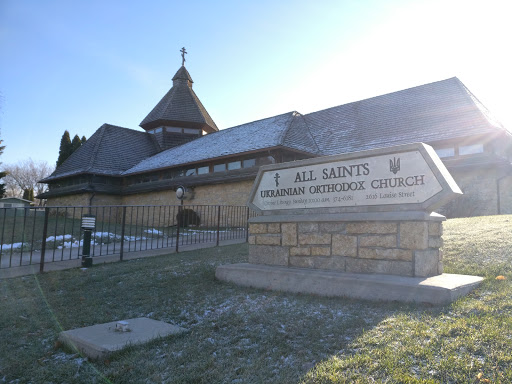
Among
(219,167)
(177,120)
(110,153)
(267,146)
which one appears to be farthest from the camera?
(177,120)

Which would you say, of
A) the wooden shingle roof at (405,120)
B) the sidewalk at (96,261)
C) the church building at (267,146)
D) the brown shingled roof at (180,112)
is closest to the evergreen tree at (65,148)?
the church building at (267,146)

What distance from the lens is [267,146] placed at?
19469 mm

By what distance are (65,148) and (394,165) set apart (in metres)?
52.8

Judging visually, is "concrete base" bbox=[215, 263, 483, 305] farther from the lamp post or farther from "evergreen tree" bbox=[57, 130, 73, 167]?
"evergreen tree" bbox=[57, 130, 73, 167]

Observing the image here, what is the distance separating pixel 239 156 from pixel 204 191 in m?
3.70

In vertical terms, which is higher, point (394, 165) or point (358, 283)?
point (394, 165)

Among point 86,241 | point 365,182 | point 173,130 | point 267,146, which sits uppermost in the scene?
point 173,130

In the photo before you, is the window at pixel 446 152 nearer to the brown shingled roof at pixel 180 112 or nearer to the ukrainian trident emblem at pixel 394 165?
the ukrainian trident emblem at pixel 394 165

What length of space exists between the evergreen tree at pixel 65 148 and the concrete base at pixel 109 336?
169 feet

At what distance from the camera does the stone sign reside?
14.4 feet

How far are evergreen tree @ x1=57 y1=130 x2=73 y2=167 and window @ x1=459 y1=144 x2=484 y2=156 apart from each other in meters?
47.4

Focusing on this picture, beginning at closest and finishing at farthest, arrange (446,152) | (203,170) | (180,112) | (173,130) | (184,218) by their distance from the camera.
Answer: (184,218), (446,152), (203,170), (173,130), (180,112)

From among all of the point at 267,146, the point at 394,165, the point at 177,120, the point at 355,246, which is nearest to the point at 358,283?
the point at 355,246

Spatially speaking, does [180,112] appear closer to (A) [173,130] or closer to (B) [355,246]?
(A) [173,130]
